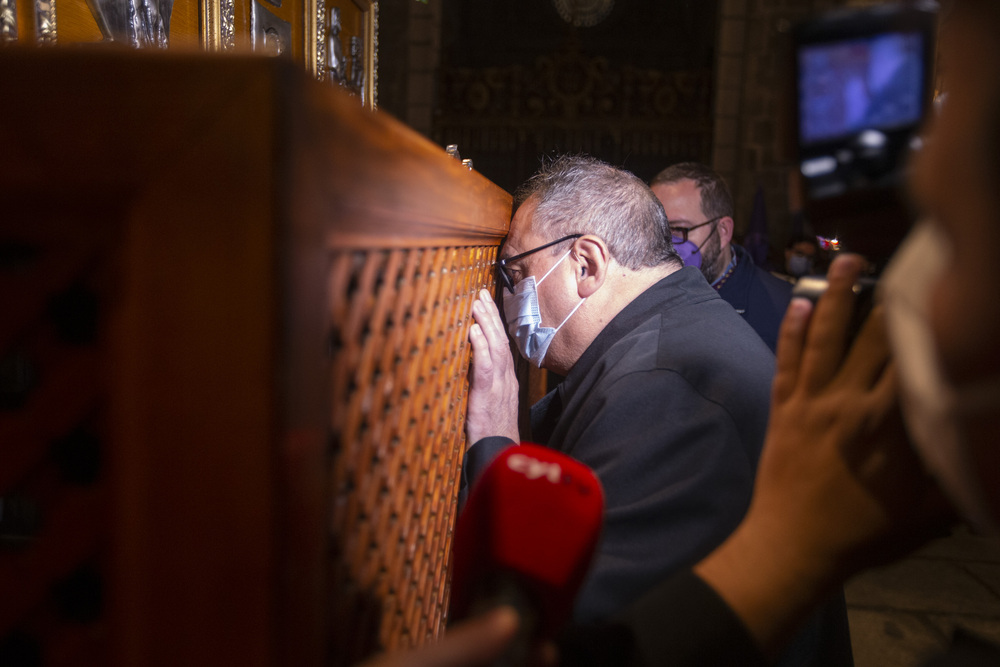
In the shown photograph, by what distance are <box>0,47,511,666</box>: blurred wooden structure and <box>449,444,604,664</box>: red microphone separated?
13 cm

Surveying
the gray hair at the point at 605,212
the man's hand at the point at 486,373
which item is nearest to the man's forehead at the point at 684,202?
the gray hair at the point at 605,212

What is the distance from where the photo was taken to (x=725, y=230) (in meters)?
3.36

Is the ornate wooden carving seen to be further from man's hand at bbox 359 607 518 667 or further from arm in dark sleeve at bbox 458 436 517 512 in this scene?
man's hand at bbox 359 607 518 667

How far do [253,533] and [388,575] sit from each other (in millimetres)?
324

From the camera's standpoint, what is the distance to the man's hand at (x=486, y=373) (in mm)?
1213

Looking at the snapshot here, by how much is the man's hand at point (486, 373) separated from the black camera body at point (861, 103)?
731mm

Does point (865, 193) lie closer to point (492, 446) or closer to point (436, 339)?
point (436, 339)

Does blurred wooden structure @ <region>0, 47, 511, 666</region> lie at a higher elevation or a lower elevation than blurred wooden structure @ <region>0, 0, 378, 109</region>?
lower

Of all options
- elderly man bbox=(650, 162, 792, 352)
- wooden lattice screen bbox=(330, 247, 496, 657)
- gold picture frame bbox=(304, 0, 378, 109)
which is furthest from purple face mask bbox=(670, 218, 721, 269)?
wooden lattice screen bbox=(330, 247, 496, 657)

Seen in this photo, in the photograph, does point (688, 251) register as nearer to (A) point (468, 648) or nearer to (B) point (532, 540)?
(B) point (532, 540)

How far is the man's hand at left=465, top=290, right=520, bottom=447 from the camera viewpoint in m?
1.21

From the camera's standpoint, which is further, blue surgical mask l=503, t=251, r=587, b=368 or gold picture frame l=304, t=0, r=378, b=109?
gold picture frame l=304, t=0, r=378, b=109

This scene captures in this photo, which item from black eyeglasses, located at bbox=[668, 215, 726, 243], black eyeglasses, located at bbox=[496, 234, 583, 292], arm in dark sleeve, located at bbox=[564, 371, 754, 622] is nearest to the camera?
arm in dark sleeve, located at bbox=[564, 371, 754, 622]

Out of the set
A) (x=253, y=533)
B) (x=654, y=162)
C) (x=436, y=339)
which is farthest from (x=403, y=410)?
(x=654, y=162)
